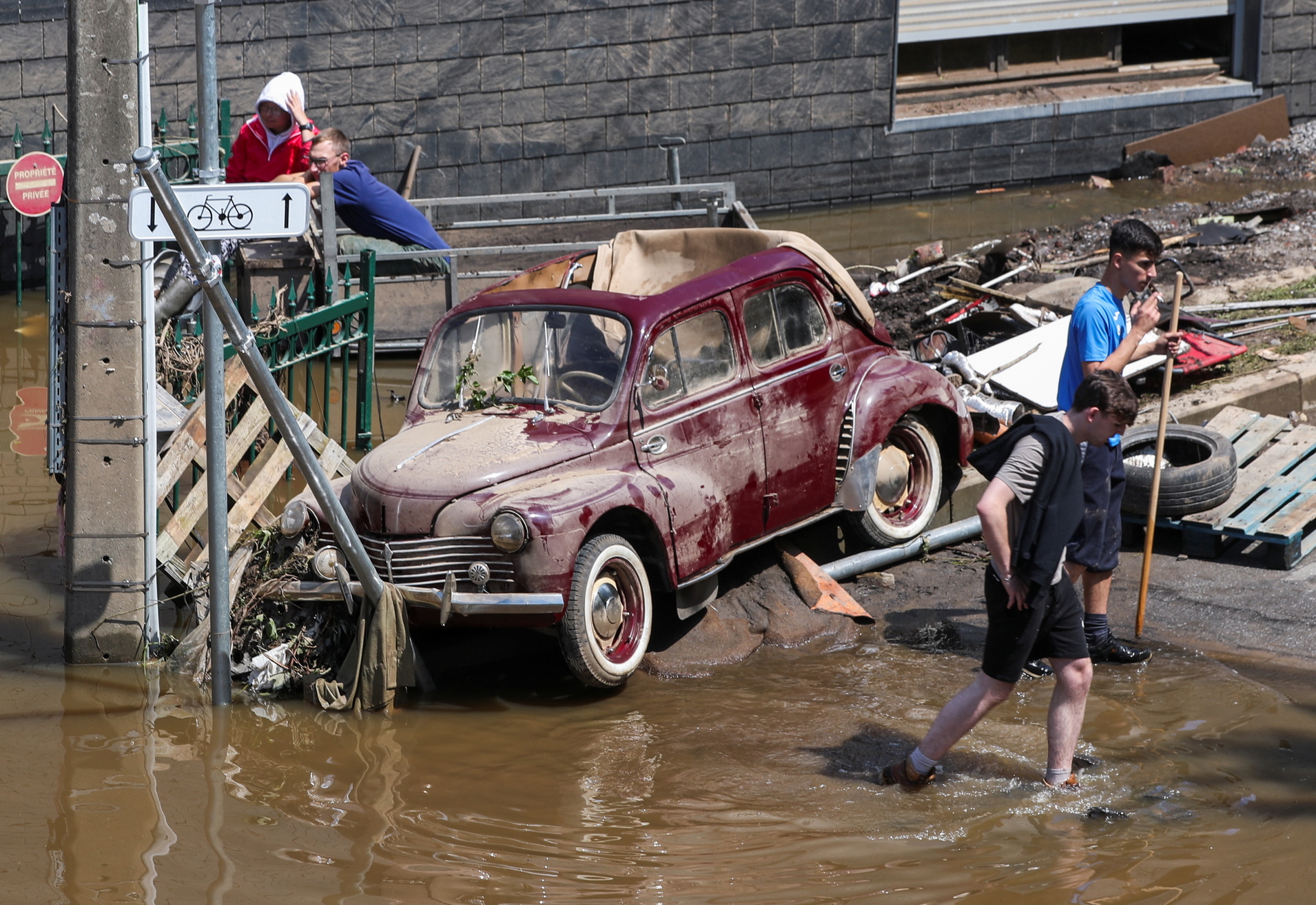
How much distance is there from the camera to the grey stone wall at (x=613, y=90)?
14102mm

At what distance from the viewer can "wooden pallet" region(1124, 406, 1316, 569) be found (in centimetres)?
734

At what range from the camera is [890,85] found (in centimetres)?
1669

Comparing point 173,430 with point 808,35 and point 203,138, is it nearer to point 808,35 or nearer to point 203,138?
point 203,138

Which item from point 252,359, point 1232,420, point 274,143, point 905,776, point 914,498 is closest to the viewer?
point 905,776

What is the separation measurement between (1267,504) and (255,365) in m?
5.39

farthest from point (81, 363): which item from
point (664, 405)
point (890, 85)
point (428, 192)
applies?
point (890, 85)

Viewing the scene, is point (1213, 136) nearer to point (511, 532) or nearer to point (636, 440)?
point (636, 440)

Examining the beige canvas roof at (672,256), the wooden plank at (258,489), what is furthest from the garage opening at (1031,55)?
the wooden plank at (258,489)

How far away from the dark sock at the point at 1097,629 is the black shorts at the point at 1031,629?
1247 mm

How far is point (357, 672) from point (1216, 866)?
11.9 ft

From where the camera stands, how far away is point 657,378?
668 cm

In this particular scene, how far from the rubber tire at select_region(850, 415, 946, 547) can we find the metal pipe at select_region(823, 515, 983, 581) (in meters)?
0.05

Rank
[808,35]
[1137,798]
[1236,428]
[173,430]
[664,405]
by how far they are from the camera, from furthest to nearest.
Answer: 1. [808,35]
2. [1236,428]
3. [173,430]
4. [664,405]
5. [1137,798]

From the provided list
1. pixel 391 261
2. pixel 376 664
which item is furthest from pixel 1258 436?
pixel 391 261
